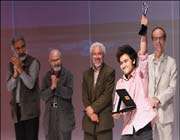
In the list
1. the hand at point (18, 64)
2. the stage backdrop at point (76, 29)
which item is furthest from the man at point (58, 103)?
the stage backdrop at point (76, 29)

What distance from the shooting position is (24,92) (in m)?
5.29

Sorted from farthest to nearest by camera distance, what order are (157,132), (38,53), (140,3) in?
(38,53) → (140,3) → (157,132)

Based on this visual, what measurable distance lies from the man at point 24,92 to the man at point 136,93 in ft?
4.32

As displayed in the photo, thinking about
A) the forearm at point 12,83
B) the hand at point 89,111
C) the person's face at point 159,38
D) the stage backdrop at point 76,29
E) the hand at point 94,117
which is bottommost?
the hand at point 94,117

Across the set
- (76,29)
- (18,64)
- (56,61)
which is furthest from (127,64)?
(76,29)

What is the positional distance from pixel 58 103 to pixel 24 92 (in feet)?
1.34

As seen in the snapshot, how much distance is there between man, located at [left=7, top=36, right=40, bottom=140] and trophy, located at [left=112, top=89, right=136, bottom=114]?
52.1 inches

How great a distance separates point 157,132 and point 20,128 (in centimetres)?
140

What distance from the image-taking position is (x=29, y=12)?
6789 millimetres

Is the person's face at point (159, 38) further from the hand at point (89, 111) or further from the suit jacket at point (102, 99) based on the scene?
the hand at point (89, 111)

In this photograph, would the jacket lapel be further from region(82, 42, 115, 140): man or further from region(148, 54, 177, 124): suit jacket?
region(82, 42, 115, 140): man

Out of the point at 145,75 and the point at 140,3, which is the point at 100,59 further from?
the point at 140,3

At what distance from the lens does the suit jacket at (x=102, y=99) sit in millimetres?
4691

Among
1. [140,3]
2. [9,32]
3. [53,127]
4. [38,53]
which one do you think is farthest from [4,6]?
[53,127]
